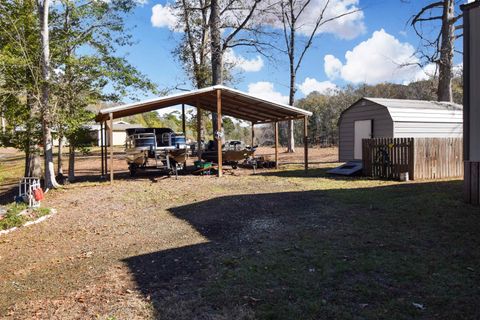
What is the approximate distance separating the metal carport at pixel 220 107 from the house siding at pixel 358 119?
3493mm

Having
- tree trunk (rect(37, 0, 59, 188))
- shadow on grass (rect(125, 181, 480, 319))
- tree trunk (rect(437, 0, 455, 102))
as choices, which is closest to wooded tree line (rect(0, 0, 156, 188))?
tree trunk (rect(37, 0, 59, 188))

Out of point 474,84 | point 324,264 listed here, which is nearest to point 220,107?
point 474,84

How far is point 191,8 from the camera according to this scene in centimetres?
2470

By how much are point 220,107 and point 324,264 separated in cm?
1042

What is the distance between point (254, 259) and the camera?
5.22m

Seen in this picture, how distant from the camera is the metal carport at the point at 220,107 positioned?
1380 centimetres

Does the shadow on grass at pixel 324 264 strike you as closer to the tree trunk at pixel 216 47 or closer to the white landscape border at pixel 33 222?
the white landscape border at pixel 33 222

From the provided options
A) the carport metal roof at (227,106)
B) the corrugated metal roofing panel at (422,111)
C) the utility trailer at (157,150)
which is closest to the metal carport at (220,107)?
the carport metal roof at (227,106)

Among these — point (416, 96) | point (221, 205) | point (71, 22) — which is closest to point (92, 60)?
point (71, 22)

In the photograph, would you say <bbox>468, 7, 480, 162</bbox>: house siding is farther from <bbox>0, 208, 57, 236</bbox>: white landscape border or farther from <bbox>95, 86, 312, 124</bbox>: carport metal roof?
<bbox>0, 208, 57, 236</bbox>: white landscape border

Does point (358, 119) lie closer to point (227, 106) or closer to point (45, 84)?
point (227, 106)

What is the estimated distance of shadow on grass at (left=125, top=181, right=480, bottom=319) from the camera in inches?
147

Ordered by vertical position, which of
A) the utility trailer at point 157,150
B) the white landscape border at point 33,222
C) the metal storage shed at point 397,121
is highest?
the metal storage shed at point 397,121

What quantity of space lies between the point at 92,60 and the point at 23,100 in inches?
111
